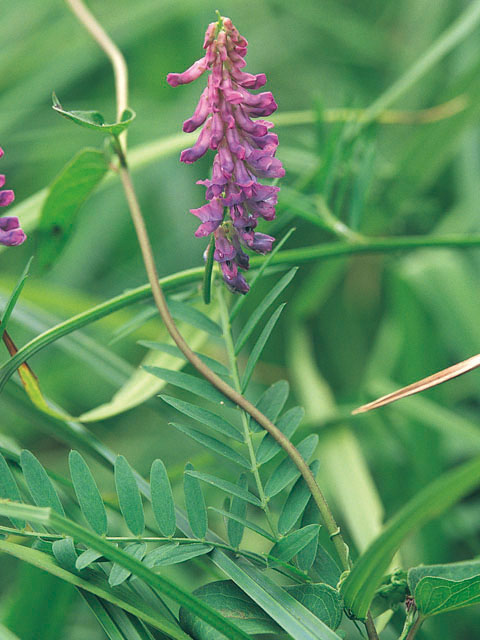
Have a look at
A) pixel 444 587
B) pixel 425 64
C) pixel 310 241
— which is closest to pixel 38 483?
pixel 444 587

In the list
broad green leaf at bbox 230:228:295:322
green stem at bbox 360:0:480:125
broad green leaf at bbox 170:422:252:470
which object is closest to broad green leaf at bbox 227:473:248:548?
broad green leaf at bbox 170:422:252:470

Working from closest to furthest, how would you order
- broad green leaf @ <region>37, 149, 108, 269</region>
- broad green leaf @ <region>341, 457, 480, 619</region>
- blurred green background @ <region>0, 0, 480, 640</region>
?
broad green leaf @ <region>341, 457, 480, 619</region> → broad green leaf @ <region>37, 149, 108, 269</region> → blurred green background @ <region>0, 0, 480, 640</region>

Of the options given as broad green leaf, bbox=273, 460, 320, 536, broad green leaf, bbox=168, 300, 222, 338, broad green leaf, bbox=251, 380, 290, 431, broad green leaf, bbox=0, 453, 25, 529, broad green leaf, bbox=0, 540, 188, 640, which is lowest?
broad green leaf, bbox=0, 540, 188, 640

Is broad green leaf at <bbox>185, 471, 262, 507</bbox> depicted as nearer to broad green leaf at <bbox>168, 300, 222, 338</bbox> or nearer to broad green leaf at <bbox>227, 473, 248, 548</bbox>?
broad green leaf at <bbox>227, 473, 248, 548</bbox>

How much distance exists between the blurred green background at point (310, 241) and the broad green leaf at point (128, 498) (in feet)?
0.46

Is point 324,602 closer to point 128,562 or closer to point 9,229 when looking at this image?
point 128,562

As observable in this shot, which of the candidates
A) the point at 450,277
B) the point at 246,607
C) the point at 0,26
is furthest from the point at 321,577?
the point at 0,26

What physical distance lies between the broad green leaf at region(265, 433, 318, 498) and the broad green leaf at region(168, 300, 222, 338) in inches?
4.1

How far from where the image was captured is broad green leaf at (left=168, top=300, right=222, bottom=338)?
438 millimetres

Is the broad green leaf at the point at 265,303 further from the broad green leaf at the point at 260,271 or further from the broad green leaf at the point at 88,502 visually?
the broad green leaf at the point at 88,502

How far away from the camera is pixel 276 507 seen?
85 cm

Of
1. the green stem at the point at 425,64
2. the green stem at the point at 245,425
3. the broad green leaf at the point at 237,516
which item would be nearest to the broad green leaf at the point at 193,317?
the green stem at the point at 245,425

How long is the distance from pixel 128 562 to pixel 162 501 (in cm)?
5

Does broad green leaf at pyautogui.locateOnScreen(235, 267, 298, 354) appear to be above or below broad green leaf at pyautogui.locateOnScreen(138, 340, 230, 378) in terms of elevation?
above
